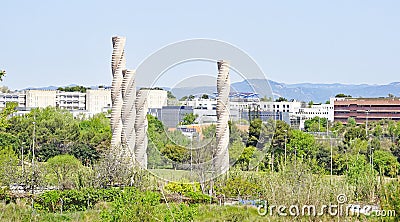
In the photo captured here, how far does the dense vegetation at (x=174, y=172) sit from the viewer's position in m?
9.62

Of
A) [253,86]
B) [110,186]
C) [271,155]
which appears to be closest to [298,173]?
[110,186]

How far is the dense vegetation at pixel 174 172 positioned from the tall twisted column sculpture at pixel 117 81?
0.96 metres

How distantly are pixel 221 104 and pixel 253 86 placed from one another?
146 centimetres

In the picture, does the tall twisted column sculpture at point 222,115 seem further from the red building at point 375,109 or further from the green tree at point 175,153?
the red building at point 375,109

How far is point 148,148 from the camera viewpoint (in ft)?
73.7

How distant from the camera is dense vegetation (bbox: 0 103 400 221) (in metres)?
9.62

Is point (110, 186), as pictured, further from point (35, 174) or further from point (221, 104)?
point (221, 104)

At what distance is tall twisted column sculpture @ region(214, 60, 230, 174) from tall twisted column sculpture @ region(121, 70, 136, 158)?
3.52 meters

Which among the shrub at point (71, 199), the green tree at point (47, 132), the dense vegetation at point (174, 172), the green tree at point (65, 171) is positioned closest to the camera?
the dense vegetation at point (174, 172)

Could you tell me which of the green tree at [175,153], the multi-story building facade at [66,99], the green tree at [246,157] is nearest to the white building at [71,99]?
the multi-story building facade at [66,99]

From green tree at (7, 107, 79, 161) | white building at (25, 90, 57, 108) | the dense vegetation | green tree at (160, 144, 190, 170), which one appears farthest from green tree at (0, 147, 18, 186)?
white building at (25, 90, 57, 108)

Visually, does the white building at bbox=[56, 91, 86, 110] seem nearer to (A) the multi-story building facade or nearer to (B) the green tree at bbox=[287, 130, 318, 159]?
(A) the multi-story building facade

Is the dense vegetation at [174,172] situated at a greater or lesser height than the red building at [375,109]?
lesser

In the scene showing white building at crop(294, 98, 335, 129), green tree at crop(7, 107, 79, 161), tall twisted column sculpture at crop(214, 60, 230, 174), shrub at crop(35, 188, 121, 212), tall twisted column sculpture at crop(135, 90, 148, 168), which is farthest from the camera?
white building at crop(294, 98, 335, 129)
